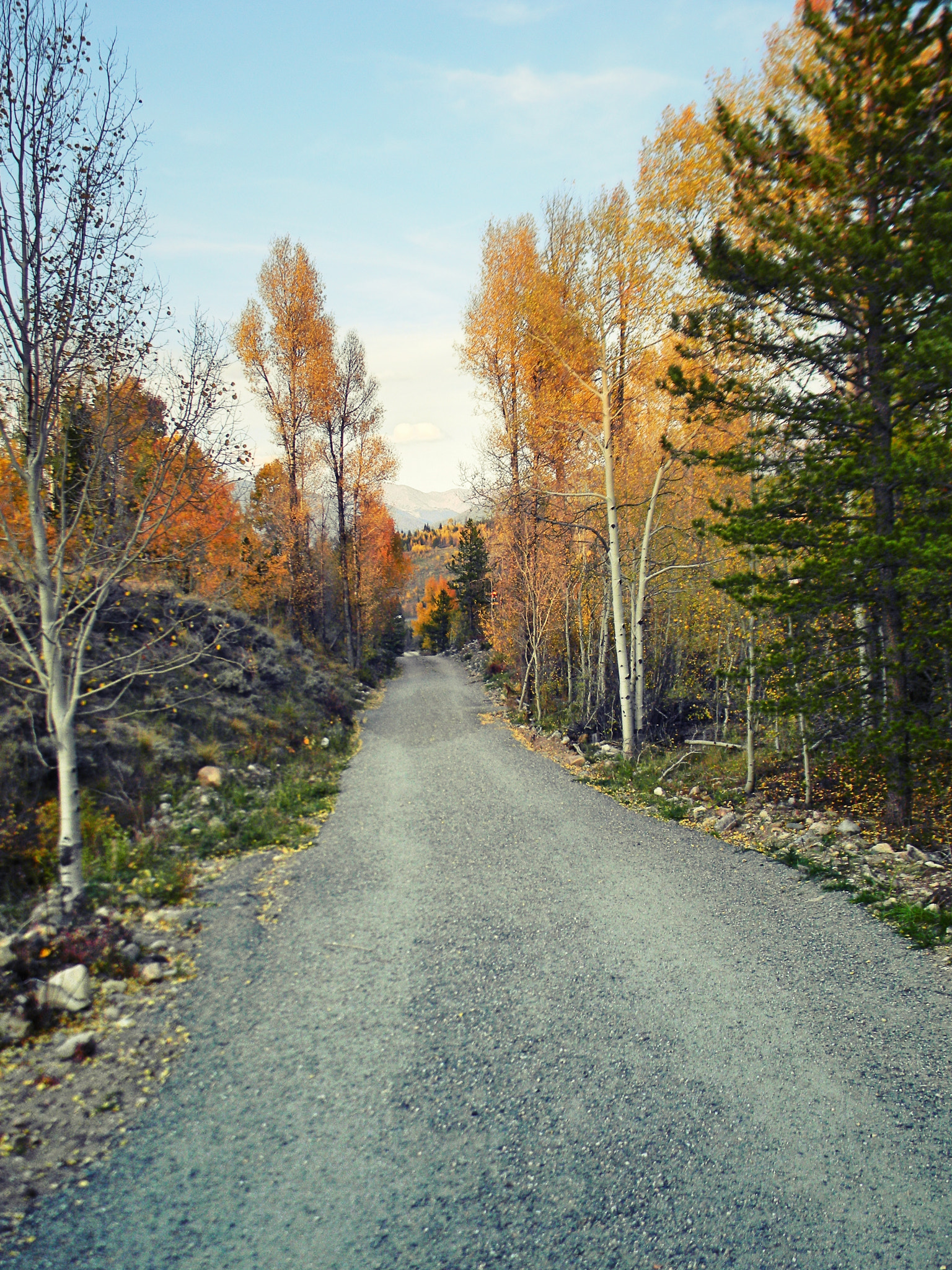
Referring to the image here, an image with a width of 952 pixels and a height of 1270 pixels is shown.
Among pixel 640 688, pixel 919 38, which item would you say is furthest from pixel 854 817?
pixel 919 38

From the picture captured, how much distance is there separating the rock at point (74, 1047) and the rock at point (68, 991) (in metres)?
0.37

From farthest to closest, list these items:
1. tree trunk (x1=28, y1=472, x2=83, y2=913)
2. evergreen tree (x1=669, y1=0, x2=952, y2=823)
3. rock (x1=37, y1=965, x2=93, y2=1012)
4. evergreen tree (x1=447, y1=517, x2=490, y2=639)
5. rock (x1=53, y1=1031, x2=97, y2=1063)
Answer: evergreen tree (x1=447, y1=517, x2=490, y2=639) → evergreen tree (x1=669, y1=0, x2=952, y2=823) → tree trunk (x1=28, y1=472, x2=83, y2=913) → rock (x1=37, y1=965, x2=93, y2=1012) → rock (x1=53, y1=1031, x2=97, y2=1063)

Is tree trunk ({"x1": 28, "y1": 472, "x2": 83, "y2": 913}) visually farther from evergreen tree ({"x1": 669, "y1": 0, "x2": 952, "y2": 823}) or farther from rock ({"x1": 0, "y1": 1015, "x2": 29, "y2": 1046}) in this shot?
→ evergreen tree ({"x1": 669, "y1": 0, "x2": 952, "y2": 823})

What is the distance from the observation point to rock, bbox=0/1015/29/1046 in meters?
4.18

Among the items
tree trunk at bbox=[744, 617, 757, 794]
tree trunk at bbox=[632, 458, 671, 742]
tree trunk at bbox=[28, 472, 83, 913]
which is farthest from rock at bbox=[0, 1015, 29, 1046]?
tree trunk at bbox=[632, 458, 671, 742]

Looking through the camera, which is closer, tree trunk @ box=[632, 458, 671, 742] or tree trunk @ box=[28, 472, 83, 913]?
tree trunk @ box=[28, 472, 83, 913]

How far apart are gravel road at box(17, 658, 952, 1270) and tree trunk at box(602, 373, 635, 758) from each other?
461 centimetres

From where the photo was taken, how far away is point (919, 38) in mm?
5758

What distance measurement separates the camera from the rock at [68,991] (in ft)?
14.8

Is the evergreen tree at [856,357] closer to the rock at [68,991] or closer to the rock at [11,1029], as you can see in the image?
the rock at [68,991]

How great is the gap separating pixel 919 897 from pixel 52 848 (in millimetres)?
8580

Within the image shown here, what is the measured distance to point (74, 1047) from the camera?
4105 mm

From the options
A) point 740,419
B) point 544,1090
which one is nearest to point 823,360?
point 740,419

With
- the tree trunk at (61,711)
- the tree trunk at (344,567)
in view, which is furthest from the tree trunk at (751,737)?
the tree trunk at (344,567)
